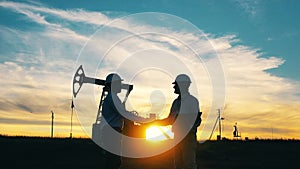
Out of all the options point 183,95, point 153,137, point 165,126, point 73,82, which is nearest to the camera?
point 183,95

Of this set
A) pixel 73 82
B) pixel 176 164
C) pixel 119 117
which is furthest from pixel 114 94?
pixel 73 82

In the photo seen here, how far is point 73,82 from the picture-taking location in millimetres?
19547

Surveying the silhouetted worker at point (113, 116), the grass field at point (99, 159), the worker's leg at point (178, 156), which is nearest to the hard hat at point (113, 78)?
the silhouetted worker at point (113, 116)

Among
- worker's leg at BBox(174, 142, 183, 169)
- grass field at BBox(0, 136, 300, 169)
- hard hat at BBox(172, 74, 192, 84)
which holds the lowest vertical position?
grass field at BBox(0, 136, 300, 169)

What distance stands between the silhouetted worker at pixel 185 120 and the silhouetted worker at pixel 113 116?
3.94 feet

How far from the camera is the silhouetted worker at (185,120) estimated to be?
384 inches

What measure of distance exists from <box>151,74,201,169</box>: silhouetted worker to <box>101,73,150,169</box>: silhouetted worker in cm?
120

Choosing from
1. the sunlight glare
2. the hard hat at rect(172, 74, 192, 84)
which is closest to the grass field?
the sunlight glare

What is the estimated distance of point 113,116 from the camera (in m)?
10.2

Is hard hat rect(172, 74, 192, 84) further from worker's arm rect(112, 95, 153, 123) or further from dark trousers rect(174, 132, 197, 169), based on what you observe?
worker's arm rect(112, 95, 153, 123)

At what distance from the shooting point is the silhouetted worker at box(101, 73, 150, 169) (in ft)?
33.2

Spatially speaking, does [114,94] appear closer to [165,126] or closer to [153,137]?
[165,126]

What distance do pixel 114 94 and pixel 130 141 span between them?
4.56 ft

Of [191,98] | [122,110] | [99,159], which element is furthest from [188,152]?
[99,159]
